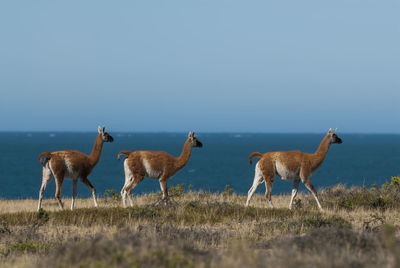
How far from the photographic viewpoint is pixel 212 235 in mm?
11039

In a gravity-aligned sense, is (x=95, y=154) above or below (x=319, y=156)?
below

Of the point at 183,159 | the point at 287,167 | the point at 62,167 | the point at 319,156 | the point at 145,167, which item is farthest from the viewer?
the point at 183,159

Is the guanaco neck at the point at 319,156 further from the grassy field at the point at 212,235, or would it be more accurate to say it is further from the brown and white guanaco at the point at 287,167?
the grassy field at the point at 212,235

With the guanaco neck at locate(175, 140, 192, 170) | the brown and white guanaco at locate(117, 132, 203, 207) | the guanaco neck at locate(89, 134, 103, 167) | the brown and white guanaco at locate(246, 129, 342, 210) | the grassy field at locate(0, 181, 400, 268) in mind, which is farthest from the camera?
the guanaco neck at locate(175, 140, 192, 170)

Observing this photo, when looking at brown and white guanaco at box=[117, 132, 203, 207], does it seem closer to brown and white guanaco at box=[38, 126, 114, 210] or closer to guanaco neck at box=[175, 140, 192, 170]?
guanaco neck at box=[175, 140, 192, 170]

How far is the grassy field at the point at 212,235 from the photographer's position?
6.91 m

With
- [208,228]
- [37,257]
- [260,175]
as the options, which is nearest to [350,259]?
[37,257]

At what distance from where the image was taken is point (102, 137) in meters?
17.0

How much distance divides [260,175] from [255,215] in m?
2.10

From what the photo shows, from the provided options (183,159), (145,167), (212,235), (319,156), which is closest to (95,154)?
(145,167)

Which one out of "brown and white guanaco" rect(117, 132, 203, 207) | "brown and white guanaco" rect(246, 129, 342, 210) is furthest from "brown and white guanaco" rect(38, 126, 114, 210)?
"brown and white guanaco" rect(246, 129, 342, 210)

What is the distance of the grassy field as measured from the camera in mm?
6914

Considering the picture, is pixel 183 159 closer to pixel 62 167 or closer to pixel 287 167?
pixel 287 167

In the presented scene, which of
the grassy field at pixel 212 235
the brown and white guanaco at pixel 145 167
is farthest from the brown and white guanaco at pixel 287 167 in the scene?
the brown and white guanaco at pixel 145 167
